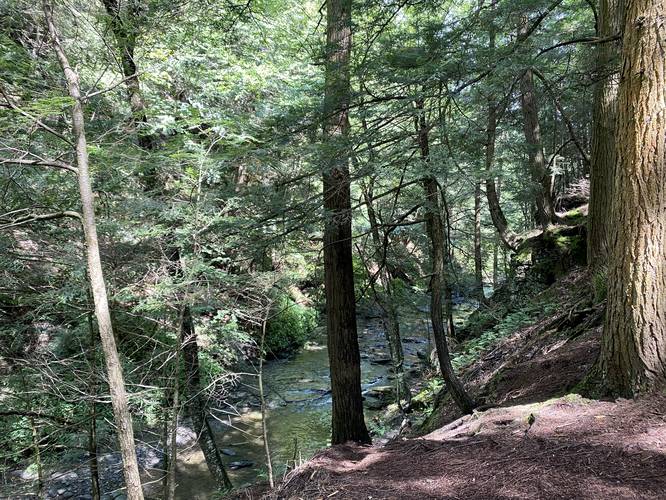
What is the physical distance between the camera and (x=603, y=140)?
548cm

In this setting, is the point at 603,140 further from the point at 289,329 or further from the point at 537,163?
the point at 289,329

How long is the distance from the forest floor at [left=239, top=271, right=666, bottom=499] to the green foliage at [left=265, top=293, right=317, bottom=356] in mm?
8450

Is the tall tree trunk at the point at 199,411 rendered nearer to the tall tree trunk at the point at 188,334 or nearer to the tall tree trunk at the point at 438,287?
the tall tree trunk at the point at 188,334

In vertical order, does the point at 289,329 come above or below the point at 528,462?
below

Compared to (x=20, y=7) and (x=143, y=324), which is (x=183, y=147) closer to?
(x=20, y=7)

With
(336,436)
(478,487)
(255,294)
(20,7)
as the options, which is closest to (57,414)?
(255,294)

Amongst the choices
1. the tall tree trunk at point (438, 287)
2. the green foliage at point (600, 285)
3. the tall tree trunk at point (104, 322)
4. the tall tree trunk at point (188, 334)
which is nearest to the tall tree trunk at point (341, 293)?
the tall tree trunk at point (438, 287)

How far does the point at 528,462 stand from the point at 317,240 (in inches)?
159

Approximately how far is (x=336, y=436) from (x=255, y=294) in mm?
2450

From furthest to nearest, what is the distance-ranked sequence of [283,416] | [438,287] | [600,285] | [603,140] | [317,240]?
[283,416] → [317,240] → [603,140] → [600,285] → [438,287]

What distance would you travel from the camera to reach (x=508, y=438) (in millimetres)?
3242

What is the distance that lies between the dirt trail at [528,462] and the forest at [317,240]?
2 centimetres

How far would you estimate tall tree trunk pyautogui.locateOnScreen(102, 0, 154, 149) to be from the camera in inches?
187

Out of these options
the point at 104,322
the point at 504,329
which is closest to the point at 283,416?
the point at 504,329
